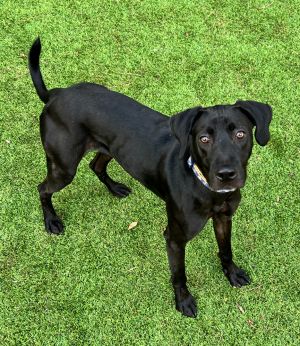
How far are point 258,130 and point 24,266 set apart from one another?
2593 millimetres

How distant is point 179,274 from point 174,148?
1110mm

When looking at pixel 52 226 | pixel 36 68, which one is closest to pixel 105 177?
pixel 52 226

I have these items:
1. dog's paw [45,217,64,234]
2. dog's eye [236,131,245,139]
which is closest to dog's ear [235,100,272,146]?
dog's eye [236,131,245,139]

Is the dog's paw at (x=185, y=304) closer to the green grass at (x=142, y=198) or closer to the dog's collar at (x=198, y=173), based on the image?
the green grass at (x=142, y=198)

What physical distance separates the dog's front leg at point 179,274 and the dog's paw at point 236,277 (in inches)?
16.6

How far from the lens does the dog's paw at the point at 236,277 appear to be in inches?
Result: 183

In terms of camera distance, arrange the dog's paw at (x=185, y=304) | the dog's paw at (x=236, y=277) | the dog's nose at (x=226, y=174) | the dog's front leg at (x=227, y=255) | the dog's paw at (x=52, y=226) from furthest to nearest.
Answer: the dog's paw at (x=52, y=226), the dog's paw at (x=236, y=277), the dog's paw at (x=185, y=304), the dog's front leg at (x=227, y=255), the dog's nose at (x=226, y=174)

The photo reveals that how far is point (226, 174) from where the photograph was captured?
342 centimetres

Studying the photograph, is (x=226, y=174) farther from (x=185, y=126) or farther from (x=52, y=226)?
(x=52, y=226)

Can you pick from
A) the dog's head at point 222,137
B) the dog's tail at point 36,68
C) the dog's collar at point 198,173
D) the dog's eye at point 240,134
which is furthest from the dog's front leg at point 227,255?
the dog's tail at point 36,68

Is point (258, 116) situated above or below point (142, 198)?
above

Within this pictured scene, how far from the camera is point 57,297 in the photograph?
4613mm

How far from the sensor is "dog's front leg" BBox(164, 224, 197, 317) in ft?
13.7

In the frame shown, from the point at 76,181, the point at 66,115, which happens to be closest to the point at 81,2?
the point at 76,181
